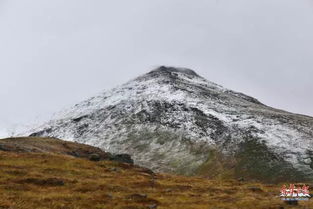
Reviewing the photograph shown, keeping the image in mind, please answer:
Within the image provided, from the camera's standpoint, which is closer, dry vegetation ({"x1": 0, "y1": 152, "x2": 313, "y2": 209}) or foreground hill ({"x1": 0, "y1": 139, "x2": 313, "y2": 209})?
foreground hill ({"x1": 0, "y1": 139, "x2": 313, "y2": 209})

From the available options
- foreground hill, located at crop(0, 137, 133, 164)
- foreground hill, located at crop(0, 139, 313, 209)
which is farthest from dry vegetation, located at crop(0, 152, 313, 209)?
foreground hill, located at crop(0, 137, 133, 164)

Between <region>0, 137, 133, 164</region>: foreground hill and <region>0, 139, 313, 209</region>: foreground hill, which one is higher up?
<region>0, 137, 133, 164</region>: foreground hill

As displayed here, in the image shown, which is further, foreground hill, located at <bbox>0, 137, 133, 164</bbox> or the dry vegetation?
foreground hill, located at <bbox>0, 137, 133, 164</bbox>

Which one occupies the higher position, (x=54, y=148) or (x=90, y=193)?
(x=54, y=148)

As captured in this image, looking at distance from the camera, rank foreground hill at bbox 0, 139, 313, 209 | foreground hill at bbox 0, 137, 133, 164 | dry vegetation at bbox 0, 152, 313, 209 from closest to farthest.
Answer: foreground hill at bbox 0, 139, 313, 209 < dry vegetation at bbox 0, 152, 313, 209 < foreground hill at bbox 0, 137, 133, 164

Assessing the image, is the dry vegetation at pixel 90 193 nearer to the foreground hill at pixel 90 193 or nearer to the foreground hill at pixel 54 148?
the foreground hill at pixel 90 193

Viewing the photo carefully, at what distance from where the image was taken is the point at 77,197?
45.5m

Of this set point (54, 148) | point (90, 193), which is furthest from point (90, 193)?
point (54, 148)

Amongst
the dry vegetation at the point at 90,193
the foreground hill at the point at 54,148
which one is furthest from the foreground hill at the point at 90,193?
the foreground hill at the point at 54,148

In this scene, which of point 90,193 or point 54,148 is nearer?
point 90,193

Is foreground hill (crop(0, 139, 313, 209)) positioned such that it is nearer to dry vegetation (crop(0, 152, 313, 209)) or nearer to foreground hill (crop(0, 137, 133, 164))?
dry vegetation (crop(0, 152, 313, 209))

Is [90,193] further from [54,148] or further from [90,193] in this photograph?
[54,148]

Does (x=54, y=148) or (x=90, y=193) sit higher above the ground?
(x=54, y=148)

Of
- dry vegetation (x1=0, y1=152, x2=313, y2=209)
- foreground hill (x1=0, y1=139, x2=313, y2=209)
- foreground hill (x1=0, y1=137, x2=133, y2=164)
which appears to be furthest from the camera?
foreground hill (x1=0, y1=137, x2=133, y2=164)
